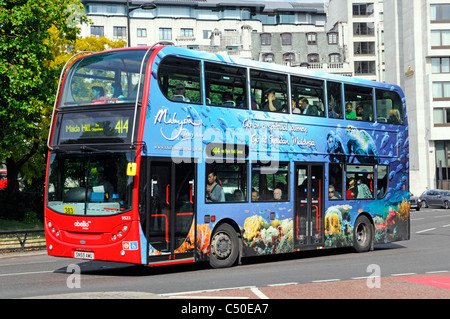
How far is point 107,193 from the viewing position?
1320 centimetres

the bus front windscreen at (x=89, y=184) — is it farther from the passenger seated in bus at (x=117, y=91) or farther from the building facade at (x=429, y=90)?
the building facade at (x=429, y=90)

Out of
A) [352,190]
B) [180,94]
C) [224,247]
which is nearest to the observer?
[180,94]

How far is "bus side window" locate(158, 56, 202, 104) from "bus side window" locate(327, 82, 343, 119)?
4.82 meters

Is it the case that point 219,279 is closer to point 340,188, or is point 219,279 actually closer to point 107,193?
point 107,193

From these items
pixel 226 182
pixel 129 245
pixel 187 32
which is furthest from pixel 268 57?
pixel 129 245

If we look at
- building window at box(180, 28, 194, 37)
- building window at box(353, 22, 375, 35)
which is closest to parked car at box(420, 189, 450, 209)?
building window at box(353, 22, 375, 35)

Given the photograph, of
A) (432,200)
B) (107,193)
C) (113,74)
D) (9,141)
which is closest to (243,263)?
(107,193)

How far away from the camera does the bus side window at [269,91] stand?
1588cm

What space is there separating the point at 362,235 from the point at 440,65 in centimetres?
5942

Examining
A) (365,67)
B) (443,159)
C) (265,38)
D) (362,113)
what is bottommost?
(362,113)

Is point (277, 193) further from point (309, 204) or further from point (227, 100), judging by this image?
point (227, 100)

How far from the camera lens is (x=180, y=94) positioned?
14.1 metres

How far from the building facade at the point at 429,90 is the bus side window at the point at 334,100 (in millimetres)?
57037

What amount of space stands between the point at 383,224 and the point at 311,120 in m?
4.50
